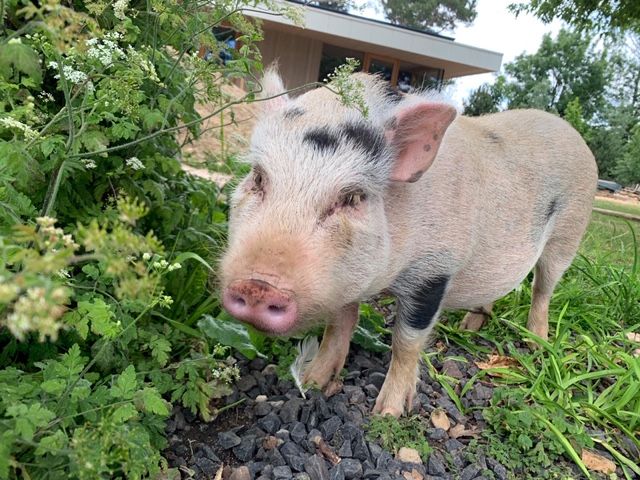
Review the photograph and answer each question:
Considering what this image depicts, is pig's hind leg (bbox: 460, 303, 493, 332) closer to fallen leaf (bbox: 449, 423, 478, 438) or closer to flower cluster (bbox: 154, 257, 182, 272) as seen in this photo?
fallen leaf (bbox: 449, 423, 478, 438)

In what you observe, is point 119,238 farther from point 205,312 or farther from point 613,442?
point 613,442

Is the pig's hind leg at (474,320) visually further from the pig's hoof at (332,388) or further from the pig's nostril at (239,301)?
the pig's nostril at (239,301)

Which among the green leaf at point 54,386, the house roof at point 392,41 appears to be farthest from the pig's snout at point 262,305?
the house roof at point 392,41

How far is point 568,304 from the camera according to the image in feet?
13.6

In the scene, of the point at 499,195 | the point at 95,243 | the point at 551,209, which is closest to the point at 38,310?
the point at 95,243

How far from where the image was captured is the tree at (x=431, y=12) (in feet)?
107

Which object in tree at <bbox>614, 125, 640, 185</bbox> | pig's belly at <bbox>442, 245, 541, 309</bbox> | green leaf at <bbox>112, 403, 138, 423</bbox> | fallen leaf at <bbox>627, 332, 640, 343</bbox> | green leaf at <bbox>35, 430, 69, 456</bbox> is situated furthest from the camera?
tree at <bbox>614, 125, 640, 185</bbox>

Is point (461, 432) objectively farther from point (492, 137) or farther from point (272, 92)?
point (272, 92)

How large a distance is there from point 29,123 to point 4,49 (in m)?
0.84

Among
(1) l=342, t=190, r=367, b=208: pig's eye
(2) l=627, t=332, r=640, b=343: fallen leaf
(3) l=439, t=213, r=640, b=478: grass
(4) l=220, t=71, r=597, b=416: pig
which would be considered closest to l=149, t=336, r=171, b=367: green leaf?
(4) l=220, t=71, r=597, b=416: pig

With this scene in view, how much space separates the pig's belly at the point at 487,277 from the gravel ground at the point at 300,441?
54 centimetres

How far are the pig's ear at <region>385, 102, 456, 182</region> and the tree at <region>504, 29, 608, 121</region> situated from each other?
37234 millimetres

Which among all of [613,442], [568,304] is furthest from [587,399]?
[568,304]

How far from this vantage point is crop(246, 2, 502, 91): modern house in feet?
58.7
